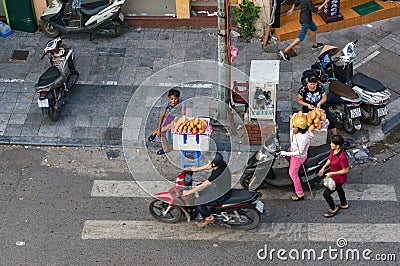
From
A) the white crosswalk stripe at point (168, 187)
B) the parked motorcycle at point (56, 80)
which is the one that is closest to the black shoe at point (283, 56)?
the white crosswalk stripe at point (168, 187)

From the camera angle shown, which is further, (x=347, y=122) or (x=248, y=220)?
(x=347, y=122)

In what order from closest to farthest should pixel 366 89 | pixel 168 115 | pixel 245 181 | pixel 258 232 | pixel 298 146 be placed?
pixel 258 232 → pixel 298 146 → pixel 245 181 → pixel 168 115 → pixel 366 89

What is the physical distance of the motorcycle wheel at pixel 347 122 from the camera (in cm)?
1223

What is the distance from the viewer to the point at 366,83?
40.5 ft

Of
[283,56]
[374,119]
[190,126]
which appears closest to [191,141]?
[190,126]

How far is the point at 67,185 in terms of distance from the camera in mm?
11477

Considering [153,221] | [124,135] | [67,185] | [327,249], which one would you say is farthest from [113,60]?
[327,249]

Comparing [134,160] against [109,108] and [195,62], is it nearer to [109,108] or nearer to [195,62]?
[109,108]

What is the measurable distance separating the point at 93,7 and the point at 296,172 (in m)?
6.86

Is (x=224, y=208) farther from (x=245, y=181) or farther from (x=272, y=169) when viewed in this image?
(x=272, y=169)

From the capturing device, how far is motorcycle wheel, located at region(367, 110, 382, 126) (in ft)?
40.6

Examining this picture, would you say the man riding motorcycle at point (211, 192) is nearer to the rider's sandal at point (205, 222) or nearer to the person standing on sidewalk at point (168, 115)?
the rider's sandal at point (205, 222)

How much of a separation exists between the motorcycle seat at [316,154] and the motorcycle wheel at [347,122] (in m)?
1.20

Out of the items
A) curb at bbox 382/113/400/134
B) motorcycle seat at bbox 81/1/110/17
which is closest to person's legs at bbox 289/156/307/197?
curb at bbox 382/113/400/134
